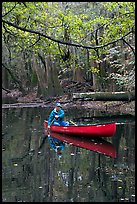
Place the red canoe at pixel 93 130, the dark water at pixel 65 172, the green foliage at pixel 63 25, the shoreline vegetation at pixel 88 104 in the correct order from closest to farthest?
the dark water at pixel 65 172
the green foliage at pixel 63 25
the red canoe at pixel 93 130
the shoreline vegetation at pixel 88 104

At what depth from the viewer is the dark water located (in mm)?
8141

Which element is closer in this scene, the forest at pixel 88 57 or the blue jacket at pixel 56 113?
the blue jacket at pixel 56 113

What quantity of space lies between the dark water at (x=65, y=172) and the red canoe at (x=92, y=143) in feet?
0.83

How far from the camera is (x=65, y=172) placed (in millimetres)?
9945

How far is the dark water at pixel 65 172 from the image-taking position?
26.7 feet

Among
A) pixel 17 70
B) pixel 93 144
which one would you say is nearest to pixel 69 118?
pixel 93 144

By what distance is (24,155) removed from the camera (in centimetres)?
1221

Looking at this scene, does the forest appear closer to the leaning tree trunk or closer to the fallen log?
the leaning tree trunk

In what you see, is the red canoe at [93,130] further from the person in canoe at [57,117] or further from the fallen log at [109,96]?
the fallen log at [109,96]

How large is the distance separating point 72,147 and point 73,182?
4.41 metres

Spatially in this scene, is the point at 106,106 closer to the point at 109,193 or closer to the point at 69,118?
the point at 69,118

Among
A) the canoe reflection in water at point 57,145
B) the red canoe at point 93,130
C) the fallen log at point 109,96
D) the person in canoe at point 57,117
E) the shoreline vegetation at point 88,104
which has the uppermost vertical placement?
the fallen log at point 109,96

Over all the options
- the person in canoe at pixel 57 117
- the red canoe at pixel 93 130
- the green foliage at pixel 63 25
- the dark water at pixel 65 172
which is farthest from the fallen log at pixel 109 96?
the red canoe at pixel 93 130

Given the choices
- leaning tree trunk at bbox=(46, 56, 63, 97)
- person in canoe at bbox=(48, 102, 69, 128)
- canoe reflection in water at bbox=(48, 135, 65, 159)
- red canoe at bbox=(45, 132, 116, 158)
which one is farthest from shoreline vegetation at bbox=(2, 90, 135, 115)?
canoe reflection in water at bbox=(48, 135, 65, 159)
